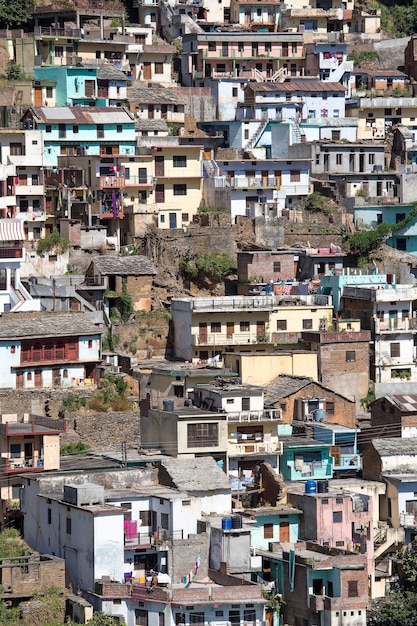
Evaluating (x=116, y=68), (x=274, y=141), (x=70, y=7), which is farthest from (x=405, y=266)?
(x=70, y=7)

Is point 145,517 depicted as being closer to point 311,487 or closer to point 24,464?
point 24,464

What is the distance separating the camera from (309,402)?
69000 mm

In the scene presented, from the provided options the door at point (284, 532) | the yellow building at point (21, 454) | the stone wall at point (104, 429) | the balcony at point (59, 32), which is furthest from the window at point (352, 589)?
the balcony at point (59, 32)

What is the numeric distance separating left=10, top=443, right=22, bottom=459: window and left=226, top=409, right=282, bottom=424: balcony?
20.3 ft

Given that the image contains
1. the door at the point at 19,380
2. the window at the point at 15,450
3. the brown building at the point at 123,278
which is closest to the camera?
the window at the point at 15,450

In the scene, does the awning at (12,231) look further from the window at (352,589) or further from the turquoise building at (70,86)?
the window at (352,589)

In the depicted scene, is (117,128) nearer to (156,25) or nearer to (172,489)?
(156,25)

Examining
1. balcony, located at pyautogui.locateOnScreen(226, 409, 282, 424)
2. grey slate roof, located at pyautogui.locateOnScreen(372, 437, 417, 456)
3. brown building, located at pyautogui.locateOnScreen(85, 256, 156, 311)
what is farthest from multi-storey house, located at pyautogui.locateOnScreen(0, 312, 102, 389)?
grey slate roof, located at pyautogui.locateOnScreen(372, 437, 417, 456)

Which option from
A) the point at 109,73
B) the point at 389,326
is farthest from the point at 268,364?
the point at 109,73

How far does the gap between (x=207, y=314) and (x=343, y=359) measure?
14.5 feet

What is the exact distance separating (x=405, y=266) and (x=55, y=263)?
40.4 ft

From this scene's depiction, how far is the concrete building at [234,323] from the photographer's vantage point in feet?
238

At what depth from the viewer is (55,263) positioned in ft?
245

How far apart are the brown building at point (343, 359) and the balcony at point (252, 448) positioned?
674 cm
